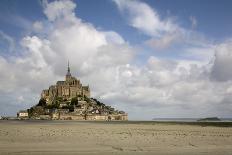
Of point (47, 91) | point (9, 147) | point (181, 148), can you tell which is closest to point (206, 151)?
point (181, 148)

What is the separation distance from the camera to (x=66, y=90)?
18438 cm

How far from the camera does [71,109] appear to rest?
541 ft

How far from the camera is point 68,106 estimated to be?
169375mm

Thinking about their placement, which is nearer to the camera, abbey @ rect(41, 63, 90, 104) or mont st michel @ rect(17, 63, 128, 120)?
mont st michel @ rect(17, 63, 128, 120)

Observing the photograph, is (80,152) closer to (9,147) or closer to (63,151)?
(63,151)

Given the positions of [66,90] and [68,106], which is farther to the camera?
[66,90]

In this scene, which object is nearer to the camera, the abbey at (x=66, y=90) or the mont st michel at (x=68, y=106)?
the mont st michel at (x=68, y=106)

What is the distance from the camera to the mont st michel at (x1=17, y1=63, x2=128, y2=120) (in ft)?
518

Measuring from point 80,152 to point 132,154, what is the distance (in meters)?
2.45

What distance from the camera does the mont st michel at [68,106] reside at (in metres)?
158

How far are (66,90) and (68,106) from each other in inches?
683

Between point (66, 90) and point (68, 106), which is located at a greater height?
point (66, 90)

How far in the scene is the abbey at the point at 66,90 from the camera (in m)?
184

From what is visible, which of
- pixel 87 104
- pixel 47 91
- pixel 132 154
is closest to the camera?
pixel 132 154
